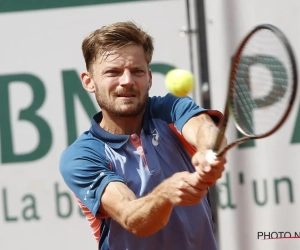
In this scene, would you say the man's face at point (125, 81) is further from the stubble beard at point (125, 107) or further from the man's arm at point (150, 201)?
the man's arm at point (150, 201)

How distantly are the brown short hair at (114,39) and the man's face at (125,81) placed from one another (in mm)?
28

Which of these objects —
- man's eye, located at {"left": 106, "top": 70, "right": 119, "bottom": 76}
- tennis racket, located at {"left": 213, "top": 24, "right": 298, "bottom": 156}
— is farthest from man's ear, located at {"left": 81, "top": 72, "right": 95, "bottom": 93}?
tennis racket, located at {"left": 213, "top": 24, "right": 298, "bottom": 156}

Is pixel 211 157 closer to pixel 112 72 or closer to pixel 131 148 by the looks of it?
pixel 131 148

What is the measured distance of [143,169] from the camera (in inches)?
152

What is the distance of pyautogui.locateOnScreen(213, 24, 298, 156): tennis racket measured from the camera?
3199 millimetres

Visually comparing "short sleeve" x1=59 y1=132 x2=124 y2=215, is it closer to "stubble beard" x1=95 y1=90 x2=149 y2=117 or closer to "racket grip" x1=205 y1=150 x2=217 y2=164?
"stubble beard" x1=95 y1=90 x2=149 y2=117

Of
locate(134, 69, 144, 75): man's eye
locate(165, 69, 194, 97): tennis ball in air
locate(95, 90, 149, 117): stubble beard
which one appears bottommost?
locate(95, 90, 149, 117): stubble beard

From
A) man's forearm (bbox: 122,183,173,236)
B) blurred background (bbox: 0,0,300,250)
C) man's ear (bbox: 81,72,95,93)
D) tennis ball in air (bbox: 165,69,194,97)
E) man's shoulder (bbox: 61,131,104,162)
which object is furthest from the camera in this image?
blurred background (bbox: 0,0,300,250)

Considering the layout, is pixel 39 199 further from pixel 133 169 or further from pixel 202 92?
pixel 133 169

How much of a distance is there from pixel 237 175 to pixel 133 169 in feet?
4.90

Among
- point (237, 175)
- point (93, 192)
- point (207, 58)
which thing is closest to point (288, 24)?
point (207, 58)

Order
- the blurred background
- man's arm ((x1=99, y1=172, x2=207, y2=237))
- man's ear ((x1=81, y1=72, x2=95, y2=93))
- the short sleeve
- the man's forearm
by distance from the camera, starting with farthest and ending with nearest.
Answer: the blurred background → man's ear ((x1=81, y1=72, x2=95, y2=93)) → the short sleeve → the man's forearm → man's arm ((x1=99, y1=172, x2=207, y2=237))

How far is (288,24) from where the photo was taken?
17.3 ft

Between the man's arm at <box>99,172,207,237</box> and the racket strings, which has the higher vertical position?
the racket strings
